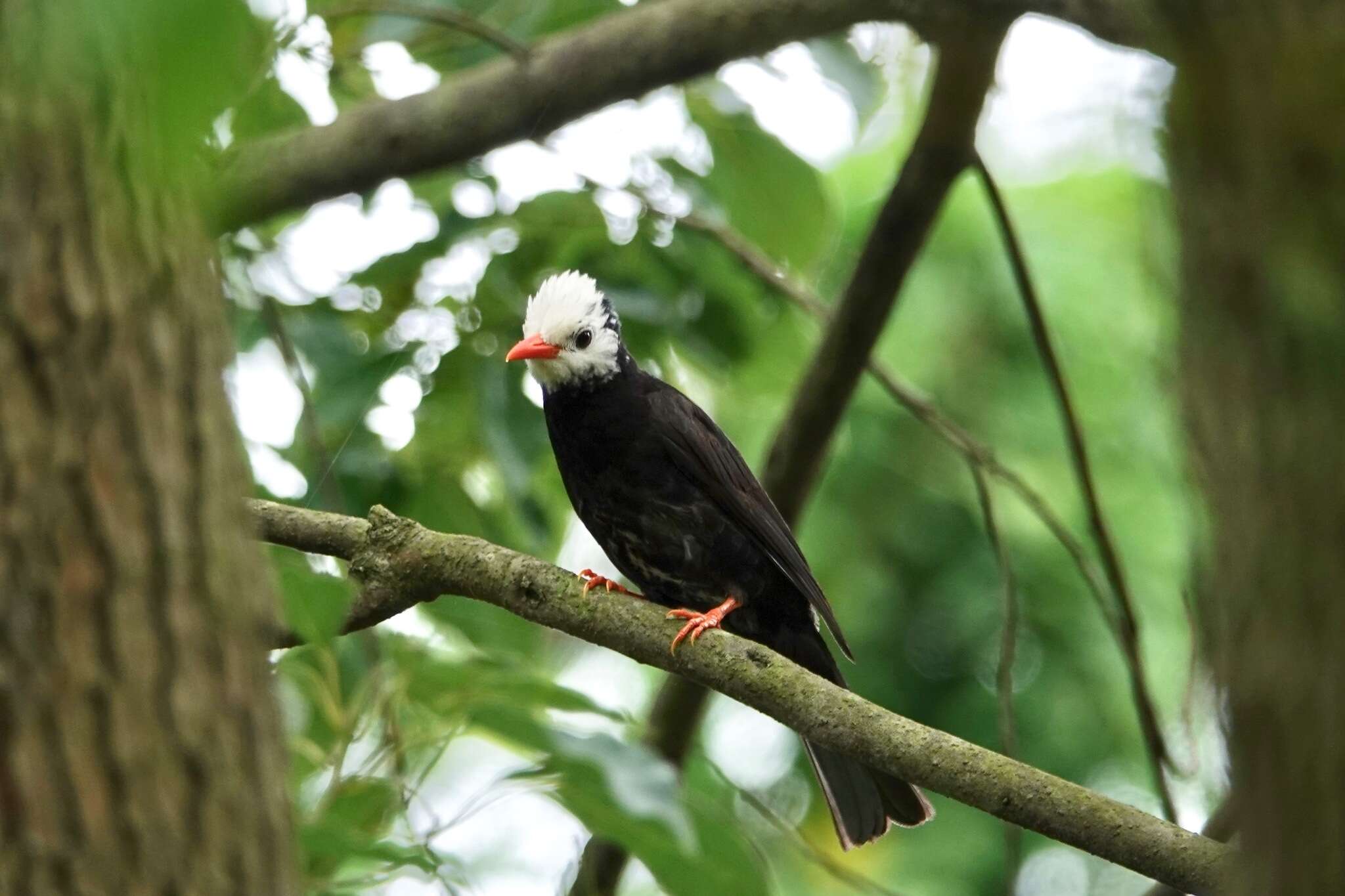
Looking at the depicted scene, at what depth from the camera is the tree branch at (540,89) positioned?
4.25m

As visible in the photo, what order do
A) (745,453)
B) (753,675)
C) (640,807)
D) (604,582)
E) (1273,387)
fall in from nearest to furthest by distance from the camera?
(1273,387)
(640,807)
(753,675)
(604,582)
(745,453)

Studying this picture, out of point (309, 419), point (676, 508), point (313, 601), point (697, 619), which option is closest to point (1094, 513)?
point (676, 508)

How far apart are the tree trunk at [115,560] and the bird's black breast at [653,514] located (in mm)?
2293

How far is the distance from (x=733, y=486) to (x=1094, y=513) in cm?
113

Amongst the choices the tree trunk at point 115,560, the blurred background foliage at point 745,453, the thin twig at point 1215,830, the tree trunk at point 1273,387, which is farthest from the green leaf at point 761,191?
the tree trunk at point 1273,387

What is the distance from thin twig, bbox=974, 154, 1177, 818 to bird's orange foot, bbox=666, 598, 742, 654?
3.81 ft

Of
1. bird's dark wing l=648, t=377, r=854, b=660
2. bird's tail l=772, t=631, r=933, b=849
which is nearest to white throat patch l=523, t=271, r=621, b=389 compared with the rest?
bird's dark wing l=648, t=377, r=854, b=660

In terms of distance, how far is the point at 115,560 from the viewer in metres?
2.14

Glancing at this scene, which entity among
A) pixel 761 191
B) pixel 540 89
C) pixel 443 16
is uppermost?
pixel 443 16

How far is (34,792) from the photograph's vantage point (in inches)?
79.8

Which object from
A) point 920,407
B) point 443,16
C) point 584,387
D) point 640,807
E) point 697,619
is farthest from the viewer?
point 920,407

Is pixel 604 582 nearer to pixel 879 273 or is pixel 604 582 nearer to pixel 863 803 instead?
pixel 863 803

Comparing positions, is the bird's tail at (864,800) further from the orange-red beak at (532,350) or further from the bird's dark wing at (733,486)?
the orange-red beak at (532,350)

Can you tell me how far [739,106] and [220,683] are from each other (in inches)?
123
